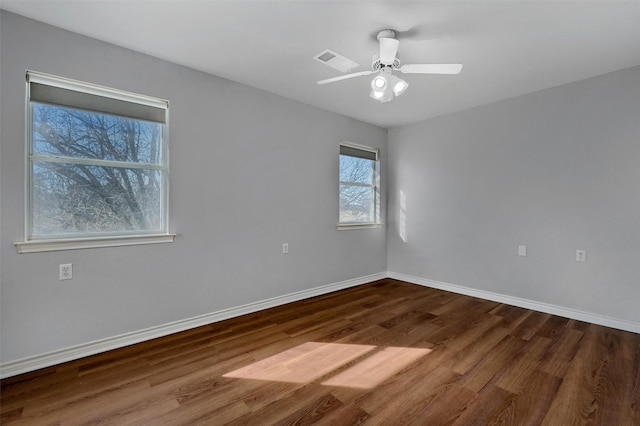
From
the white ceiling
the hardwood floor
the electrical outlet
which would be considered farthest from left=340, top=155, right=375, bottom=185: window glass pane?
the electrical outlet

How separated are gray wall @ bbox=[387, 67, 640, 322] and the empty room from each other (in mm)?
23

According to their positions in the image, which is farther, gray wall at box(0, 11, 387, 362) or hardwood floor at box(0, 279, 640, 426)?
gray wall at box(0, 11, 387, 362)

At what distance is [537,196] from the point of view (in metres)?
3.26

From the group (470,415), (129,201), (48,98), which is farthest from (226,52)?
(470,415)

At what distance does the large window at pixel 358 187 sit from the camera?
13.7 feet

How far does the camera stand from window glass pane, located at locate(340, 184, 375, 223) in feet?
13.8

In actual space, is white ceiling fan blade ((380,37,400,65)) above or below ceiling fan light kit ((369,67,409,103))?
above

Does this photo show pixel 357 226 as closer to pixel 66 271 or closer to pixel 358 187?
pixel 358 187

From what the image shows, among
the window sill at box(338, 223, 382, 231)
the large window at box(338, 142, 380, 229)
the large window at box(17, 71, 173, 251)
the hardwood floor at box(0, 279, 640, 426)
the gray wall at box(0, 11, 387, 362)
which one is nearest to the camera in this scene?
the hardwood floor at box(0, 279, 640, 426)

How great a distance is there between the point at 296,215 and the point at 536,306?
3002 millimetres

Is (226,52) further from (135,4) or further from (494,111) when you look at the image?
(494,111)

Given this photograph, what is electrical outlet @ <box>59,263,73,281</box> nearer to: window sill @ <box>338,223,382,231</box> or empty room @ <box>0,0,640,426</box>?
empty room @ <box>0,0,640,426</box>

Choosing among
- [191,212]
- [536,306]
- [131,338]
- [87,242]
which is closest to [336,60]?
[191,212]

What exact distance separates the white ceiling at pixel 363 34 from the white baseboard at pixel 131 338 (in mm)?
2415
